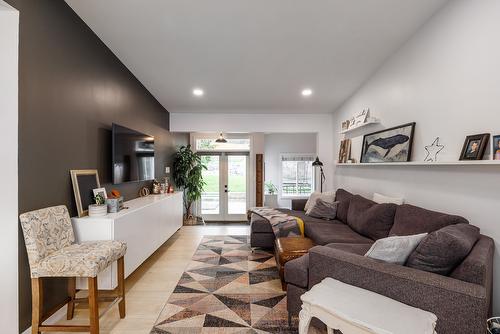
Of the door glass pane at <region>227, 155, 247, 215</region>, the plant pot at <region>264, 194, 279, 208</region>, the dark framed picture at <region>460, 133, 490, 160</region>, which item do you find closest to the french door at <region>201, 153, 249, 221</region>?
the door glass pane at <region>227, 155, 247, 215</region>

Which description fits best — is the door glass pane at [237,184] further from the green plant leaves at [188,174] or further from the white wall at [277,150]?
the white wall at [277,150]

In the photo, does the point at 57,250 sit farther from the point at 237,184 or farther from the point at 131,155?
the point at 237,184

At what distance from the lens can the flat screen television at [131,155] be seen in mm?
3143

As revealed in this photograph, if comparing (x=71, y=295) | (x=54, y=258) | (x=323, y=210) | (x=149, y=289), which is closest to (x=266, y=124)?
(x=323, y=210)

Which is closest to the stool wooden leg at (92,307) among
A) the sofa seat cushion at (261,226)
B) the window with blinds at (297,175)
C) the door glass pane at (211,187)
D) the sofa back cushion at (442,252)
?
the sofa back cushion at (442,252)

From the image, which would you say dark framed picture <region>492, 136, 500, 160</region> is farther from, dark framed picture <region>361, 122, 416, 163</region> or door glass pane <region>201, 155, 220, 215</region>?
door glass pane <region>201, 155, 220, 215</region>

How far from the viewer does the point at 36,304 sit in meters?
1.81

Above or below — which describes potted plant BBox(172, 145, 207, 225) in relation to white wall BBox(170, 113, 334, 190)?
below

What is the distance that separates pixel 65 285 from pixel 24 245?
25.3 inches

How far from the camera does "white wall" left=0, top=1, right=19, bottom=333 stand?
1812 mm

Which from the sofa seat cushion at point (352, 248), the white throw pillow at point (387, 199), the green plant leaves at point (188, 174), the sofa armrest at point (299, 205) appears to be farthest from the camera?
the green plant leaves at point (188, 174)

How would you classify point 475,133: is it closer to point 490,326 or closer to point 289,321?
point 490,326

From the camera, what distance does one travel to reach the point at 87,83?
2682 millimetres

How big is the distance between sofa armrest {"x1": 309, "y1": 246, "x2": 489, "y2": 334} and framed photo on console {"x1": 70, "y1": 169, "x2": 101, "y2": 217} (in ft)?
7.27
